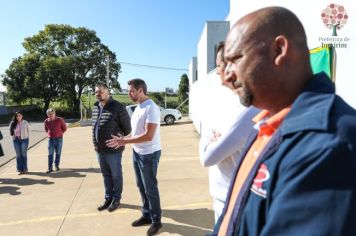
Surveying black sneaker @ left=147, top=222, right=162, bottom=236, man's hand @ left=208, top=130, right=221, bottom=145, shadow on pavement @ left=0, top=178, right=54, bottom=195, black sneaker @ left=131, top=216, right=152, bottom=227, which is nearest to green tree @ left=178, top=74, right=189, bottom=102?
shadow on pavement @ left=0, top=178, right=54, bottom=195

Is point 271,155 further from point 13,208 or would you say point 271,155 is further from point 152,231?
point 13,208

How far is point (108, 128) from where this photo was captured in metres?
5.42

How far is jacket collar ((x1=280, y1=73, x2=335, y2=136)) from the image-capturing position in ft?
3.13

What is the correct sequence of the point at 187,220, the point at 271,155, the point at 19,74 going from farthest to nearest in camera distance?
the point at 19,74
the point at 187,220
the point at 271,155

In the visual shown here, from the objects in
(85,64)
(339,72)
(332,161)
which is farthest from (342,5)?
(85,64)

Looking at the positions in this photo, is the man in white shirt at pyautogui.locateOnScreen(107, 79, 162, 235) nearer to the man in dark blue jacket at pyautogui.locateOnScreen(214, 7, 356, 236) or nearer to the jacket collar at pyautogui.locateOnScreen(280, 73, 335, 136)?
the man in dark blue jacket at pyautogui.locateOnScreen(214, 7, 356, 236)

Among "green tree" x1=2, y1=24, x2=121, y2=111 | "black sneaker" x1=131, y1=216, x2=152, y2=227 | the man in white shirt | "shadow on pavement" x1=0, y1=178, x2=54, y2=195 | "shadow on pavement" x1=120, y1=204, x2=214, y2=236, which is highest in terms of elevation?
"green tree" x1=2, y1=24, x2=121, y2=111

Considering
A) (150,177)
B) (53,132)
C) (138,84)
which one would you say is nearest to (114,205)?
(150,177)

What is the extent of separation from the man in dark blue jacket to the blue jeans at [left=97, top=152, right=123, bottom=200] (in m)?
4.37

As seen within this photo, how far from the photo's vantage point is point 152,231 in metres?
4.73

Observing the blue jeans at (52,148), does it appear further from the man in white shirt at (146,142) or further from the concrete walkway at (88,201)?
the man in white shirt at (146,142)

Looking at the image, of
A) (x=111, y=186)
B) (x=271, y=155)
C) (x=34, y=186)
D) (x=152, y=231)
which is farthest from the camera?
(x=34, y=186)

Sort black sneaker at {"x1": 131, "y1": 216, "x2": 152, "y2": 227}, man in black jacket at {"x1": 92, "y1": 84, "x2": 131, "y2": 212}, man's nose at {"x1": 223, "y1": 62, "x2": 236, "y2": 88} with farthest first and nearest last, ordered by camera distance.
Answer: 1. man in black jacket at {"x1": 92, "y1": 84, "x2": 131, "y2": 212}
2. black sneaker at {"x1": 131, "y1": 216, "x2": 152, "y2": 227}
3. man's nose at {"x1": 223, "y1": 62, "x2": 236, "y2": 88}

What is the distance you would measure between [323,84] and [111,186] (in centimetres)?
518
